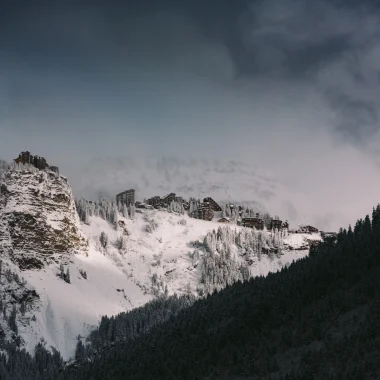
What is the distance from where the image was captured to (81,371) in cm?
13788

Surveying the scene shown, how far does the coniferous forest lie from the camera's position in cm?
7600

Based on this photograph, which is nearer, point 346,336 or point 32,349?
point 346,336

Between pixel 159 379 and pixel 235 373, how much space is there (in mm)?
22047

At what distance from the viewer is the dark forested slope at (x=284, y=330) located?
249 feet

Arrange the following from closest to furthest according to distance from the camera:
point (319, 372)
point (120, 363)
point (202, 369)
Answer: point (319, 372)
point (202, 369)
point (120, 363)

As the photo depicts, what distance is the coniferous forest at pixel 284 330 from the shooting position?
76.0 metres

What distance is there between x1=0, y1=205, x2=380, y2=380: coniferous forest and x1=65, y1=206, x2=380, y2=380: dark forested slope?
170 millimetres

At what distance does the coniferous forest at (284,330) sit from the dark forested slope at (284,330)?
0.17 m

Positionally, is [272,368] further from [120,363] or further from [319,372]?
[120,363]

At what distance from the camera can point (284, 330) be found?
9644 centimetres

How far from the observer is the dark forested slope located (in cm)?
7594

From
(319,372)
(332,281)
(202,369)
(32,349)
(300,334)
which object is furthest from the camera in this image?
(32,349)

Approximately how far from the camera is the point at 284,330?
316ft

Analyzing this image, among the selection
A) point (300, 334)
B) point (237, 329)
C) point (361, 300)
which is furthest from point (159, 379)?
point (361, 300)
